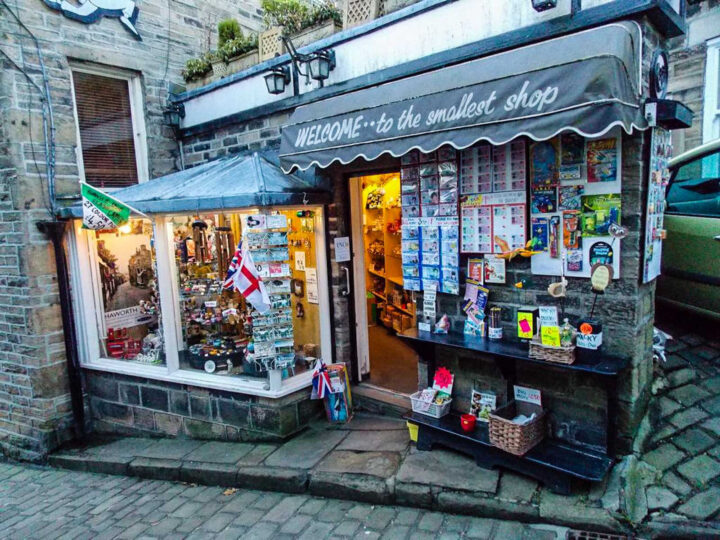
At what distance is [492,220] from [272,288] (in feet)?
7.73

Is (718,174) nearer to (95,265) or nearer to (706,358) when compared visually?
(706,358)

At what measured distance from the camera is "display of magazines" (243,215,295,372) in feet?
17.0

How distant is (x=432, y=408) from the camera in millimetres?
4664

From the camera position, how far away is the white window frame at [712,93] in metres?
6.16

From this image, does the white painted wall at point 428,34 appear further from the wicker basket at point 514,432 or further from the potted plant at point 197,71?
the wicker basket at point 514,432

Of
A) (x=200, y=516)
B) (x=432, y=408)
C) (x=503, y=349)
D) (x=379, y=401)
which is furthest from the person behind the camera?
(x=379, y=401)

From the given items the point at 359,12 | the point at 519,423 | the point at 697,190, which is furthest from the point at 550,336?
the point at 359,12

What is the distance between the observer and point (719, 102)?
623cm

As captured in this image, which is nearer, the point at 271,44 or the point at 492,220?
the point at 492,220

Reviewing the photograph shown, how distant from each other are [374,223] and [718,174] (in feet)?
15.9

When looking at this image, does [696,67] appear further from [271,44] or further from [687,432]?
[271,44]

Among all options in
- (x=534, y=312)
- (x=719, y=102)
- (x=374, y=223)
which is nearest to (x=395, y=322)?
(x=374, y=223)

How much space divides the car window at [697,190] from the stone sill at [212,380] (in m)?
4.52

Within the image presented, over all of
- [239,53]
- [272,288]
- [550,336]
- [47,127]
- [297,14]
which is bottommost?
[550,336]
